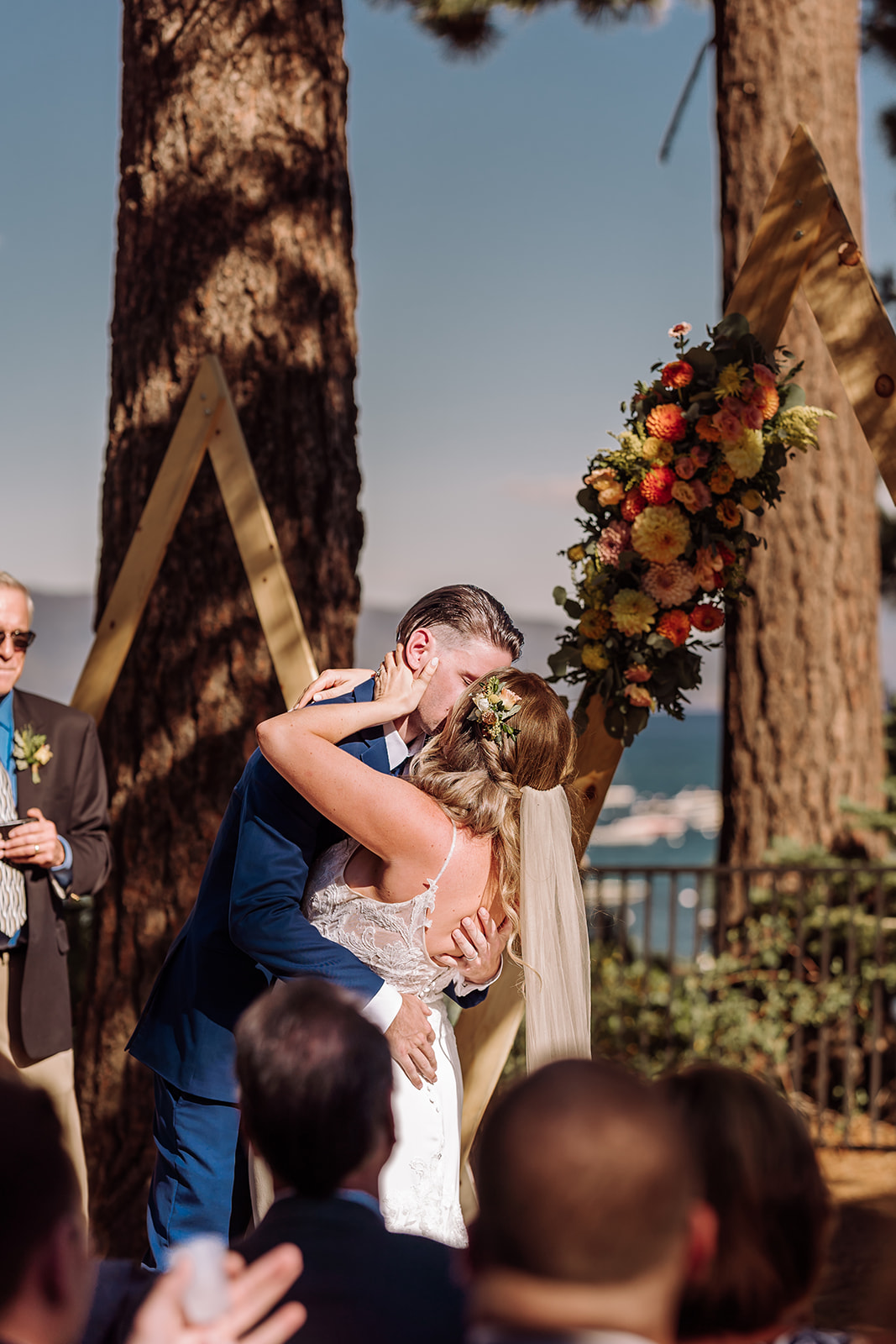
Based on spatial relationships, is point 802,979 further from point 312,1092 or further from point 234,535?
point 312,1092

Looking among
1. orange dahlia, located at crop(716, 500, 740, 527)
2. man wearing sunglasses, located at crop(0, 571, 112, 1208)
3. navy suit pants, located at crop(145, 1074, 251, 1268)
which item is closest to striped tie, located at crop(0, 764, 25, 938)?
man wearing sunglasses, located at crop(0, 571, 112, 1208)

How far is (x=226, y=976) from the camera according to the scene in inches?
115

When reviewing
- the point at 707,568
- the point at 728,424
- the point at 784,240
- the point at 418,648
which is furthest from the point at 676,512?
the point at 418,648

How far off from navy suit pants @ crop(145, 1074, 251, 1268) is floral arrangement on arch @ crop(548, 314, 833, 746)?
171 centimetres

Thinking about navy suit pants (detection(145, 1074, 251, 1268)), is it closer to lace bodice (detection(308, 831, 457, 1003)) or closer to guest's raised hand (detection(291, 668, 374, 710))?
lace bodice (detection(308, 831, 457, 1003))

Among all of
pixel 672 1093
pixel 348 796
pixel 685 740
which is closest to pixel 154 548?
pixel 348 796

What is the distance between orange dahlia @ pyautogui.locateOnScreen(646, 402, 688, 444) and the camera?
11.9 feet

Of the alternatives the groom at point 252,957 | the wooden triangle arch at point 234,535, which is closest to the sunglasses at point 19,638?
the wooden triangle arch at point 234,535

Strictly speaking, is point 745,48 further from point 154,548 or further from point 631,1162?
point 631,1162

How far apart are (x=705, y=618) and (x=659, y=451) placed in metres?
0.55

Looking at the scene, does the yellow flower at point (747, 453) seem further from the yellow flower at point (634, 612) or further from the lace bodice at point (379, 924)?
the lace bodice at point (379, 924)

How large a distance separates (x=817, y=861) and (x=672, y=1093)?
21.7ft

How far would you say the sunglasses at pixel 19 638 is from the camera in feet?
13.3

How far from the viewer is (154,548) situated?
4.48 metres
